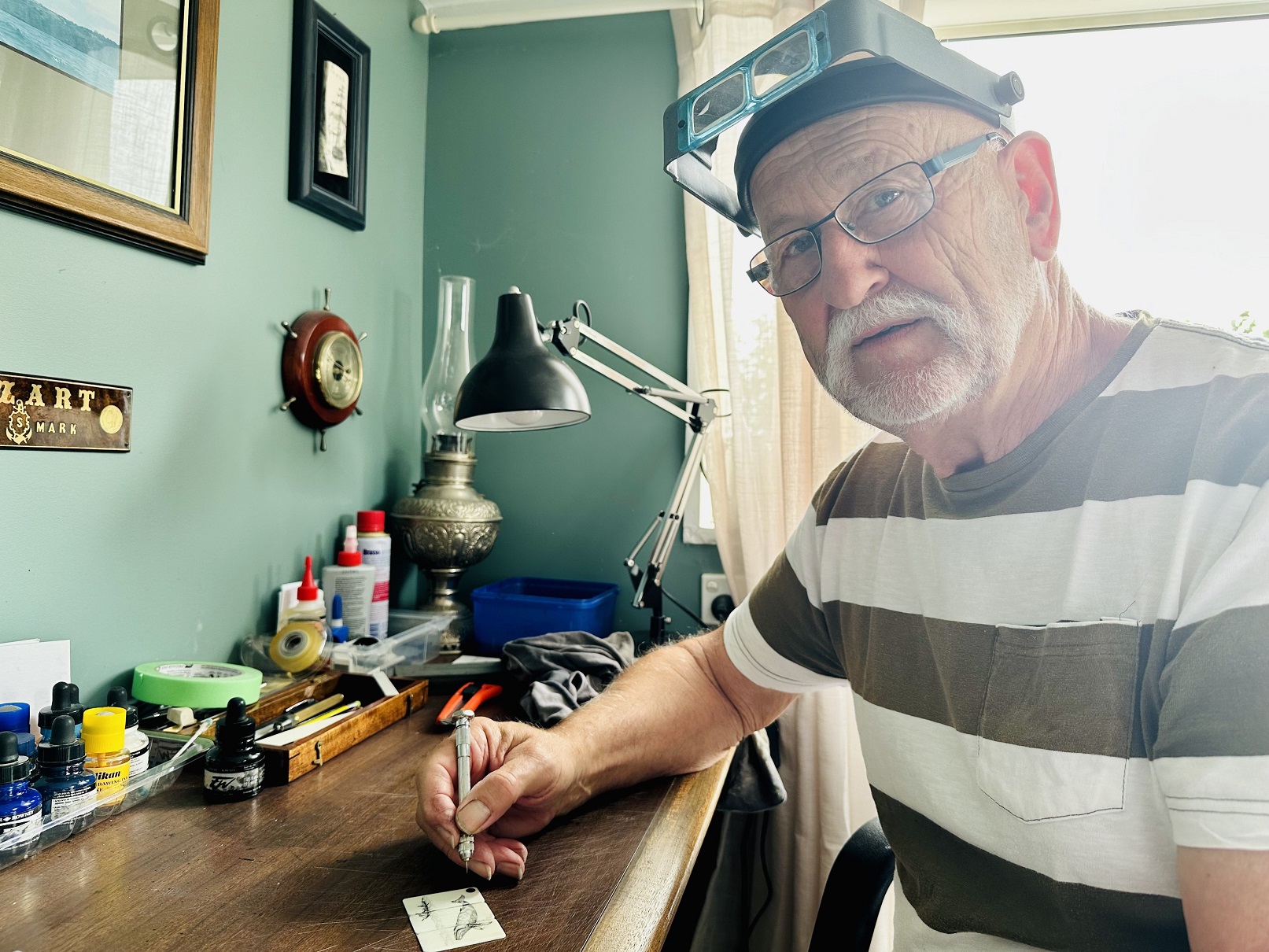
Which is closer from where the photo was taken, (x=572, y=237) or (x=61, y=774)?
(x=61, y=774)

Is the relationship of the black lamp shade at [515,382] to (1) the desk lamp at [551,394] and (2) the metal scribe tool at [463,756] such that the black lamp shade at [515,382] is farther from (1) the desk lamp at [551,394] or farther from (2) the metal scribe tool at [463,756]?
(2) the metal scribe tool at [463,756]

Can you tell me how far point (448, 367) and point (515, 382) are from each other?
542 millimetres

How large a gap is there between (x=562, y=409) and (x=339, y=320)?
0.56m

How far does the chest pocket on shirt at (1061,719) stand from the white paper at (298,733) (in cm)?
77

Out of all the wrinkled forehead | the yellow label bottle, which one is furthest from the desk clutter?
the wrinkled forehead

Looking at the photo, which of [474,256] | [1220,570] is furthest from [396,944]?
[474,256]

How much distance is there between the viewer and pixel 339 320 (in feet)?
5.08

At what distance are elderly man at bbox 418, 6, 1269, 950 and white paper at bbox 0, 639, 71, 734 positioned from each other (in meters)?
0.51

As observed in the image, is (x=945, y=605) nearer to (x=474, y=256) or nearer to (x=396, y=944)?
(x=396, y=944)

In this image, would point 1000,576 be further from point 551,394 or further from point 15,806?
point 15,806

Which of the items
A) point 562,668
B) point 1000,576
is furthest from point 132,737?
point 1000,576

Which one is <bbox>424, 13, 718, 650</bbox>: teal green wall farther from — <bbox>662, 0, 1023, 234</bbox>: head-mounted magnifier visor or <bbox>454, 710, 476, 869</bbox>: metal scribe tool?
<bbox>454, 710, 476, 869</bbox>: metal scribe tool

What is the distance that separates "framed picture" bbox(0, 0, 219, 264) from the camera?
3.08 feet

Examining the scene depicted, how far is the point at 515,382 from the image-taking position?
1270 millimetres
